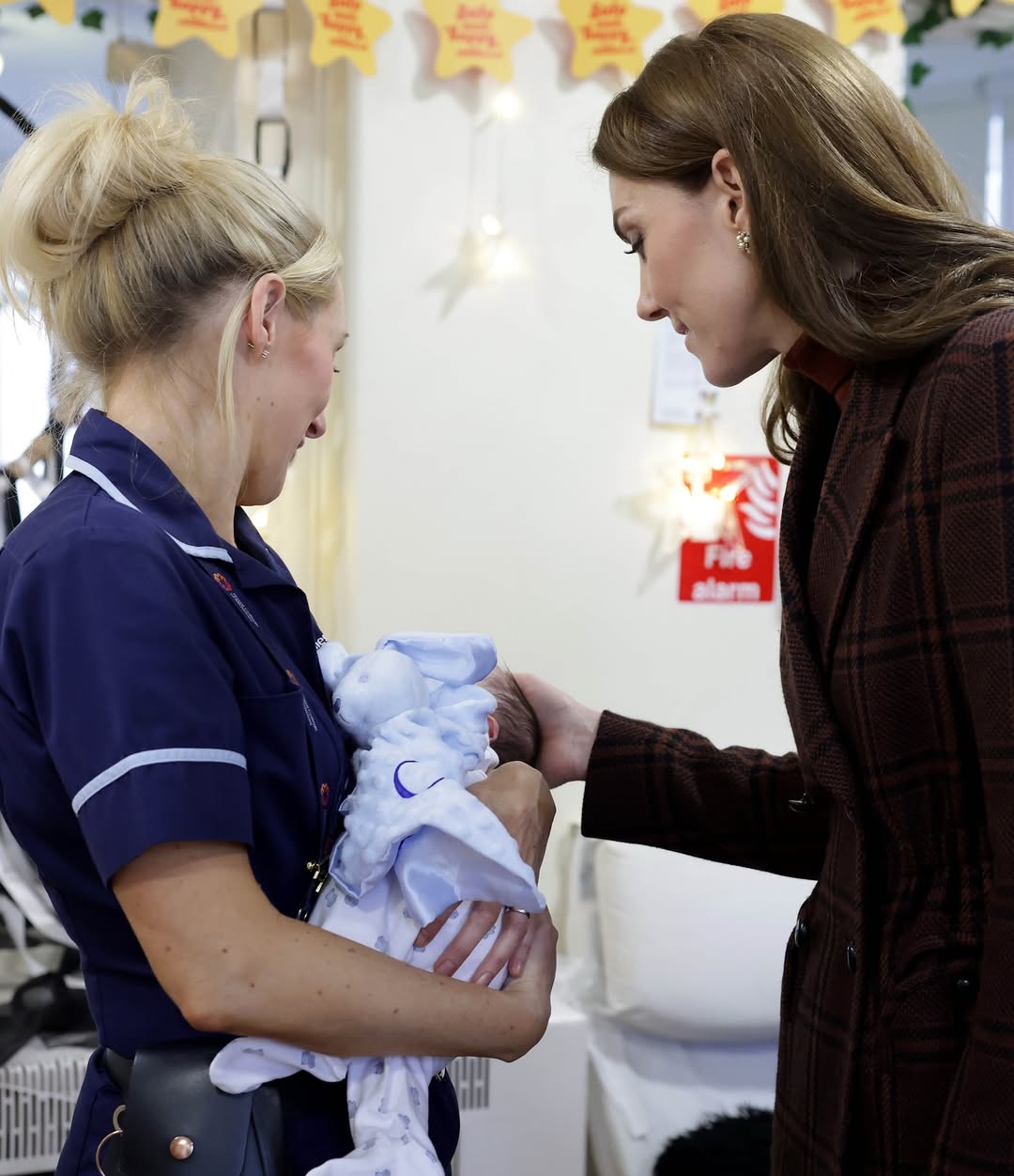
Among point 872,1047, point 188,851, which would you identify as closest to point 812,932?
point 872,1047

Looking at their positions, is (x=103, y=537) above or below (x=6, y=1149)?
above

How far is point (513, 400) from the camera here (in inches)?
109

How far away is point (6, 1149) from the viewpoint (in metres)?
2.47

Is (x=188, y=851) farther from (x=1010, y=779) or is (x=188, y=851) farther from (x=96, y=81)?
(x=96, y=81)

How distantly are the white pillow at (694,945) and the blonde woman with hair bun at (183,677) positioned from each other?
1.31 meters

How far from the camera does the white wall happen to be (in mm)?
2656

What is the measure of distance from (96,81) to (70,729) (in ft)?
7.20

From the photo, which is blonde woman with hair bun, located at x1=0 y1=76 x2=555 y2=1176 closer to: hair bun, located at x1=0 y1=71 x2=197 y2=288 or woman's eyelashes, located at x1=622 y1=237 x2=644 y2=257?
hair bun, located at x1=0 y1=71 x2=197 y2=288

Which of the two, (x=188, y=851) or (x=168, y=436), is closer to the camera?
(x=188, y=851)

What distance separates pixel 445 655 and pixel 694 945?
4.77 feet

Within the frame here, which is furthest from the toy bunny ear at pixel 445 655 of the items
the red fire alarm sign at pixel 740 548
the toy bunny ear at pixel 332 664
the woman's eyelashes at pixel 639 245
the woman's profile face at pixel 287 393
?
the red fire alarm sign at pixel 740 548

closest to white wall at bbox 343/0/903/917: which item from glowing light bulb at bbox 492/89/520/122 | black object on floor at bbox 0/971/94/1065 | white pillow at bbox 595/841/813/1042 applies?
glowing light bulb at bbox 492/89/520/122

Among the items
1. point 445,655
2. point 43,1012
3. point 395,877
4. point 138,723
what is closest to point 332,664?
point 445,655

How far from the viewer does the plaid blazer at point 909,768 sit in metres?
1.02
